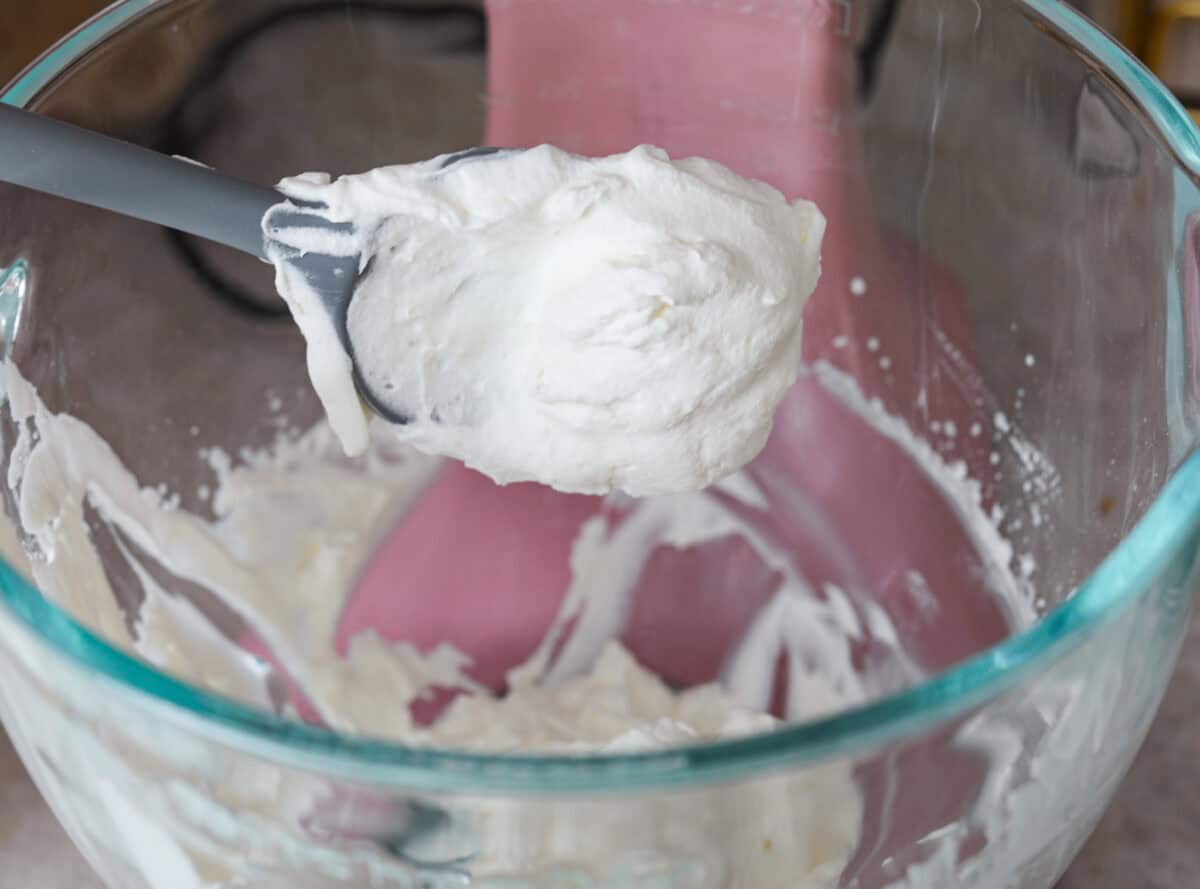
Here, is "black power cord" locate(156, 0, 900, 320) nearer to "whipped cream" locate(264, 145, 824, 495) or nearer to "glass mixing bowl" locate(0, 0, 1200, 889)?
"glass mixing bowl" locate(0, 0, 1200, 889)

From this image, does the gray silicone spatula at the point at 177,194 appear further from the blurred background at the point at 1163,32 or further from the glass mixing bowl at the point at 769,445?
the blurred background at the point at 1163,32

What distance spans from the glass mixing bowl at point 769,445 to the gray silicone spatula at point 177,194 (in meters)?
0.06

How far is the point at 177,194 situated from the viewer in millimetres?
507

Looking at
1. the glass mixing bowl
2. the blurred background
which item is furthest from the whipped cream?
the blurred background

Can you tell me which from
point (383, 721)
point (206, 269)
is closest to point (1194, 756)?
point (383, 721)

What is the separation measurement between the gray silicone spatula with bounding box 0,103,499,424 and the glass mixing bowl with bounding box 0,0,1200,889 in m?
0.06

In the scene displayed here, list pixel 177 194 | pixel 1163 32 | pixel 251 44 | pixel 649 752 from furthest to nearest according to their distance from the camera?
pixel 1163 32 → pixel 251 44 → pixel 177 194 → pixel 649 752

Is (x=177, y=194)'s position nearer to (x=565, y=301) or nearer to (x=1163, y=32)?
Result: (x=565, y=301)

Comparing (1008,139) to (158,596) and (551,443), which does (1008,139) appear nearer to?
(551,443)

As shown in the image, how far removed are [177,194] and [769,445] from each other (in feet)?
1.13

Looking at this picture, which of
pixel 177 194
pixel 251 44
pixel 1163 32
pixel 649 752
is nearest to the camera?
pixel 649 752

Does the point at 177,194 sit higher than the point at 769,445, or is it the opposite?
the point at 177,194

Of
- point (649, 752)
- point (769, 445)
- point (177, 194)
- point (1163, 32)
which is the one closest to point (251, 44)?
point (177, 194)

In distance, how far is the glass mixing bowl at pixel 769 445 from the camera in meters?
0.36
